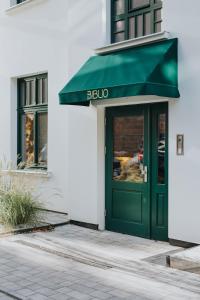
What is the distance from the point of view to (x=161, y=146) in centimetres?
779

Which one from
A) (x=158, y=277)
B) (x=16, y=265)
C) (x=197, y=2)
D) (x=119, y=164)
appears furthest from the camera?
(x=119, y=164)

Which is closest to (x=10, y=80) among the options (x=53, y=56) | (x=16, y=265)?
(x=53, y=56)

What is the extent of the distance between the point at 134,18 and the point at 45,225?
13.4ft

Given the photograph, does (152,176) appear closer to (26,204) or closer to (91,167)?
(91,167)

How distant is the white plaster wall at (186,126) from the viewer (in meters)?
7.00

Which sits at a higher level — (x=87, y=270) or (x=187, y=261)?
(x=187, y=261)

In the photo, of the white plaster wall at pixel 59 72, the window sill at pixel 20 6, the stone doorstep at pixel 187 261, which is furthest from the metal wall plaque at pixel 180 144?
the window sill at pixel 20 6

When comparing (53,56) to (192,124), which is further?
(53,56)

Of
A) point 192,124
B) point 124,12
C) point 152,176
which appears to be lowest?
point 152,176

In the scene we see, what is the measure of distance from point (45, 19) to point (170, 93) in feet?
14.8

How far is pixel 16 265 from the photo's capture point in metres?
6.42

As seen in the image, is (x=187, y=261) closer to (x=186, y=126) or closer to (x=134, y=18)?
(x=186, y=126)

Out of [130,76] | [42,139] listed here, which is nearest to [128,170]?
[130,76]

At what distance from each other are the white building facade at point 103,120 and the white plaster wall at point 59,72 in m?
0.02
